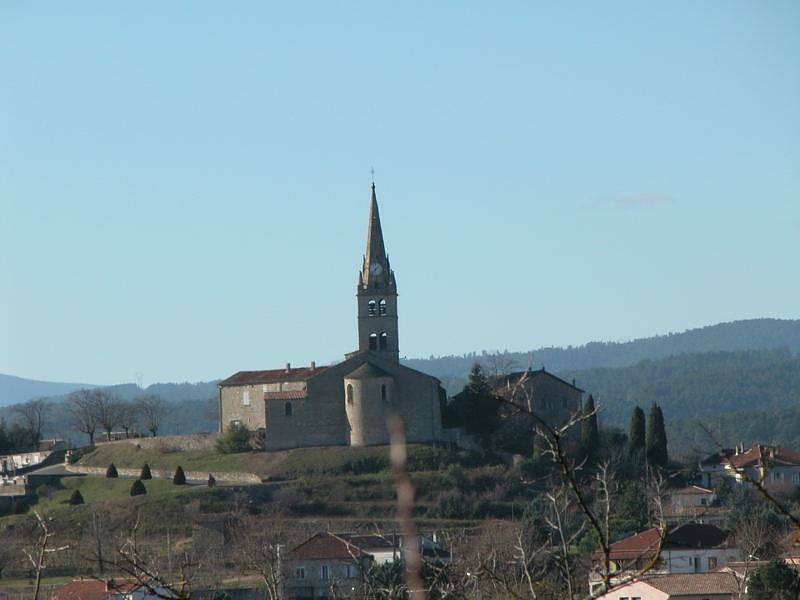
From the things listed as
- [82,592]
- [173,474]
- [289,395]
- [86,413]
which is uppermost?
[86,413]

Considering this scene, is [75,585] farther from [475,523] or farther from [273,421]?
[273,421]

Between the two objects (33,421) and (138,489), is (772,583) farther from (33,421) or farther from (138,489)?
(33,421)

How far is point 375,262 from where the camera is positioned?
7631cm

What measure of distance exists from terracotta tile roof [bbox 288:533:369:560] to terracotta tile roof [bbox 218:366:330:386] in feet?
58.4

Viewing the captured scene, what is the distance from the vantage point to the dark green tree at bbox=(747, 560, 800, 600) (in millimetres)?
35969

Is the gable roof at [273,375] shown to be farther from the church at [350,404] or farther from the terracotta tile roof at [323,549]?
the terracotta tile roof at [323,549]

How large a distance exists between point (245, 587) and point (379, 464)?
18679 millimetres

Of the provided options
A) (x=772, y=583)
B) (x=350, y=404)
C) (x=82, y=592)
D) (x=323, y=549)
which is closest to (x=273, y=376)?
(x=350, y=404)

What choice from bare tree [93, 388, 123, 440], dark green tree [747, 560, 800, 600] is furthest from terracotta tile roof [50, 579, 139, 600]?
bare tree [93, 388, 123, 440]

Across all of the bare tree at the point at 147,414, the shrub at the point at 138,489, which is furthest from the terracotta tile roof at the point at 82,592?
the bare tree at the point at 147,414

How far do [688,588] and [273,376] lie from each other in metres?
32.6

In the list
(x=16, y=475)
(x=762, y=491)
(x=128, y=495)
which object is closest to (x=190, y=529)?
(x=128, y=495)

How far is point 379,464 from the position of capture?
67125 millimetres

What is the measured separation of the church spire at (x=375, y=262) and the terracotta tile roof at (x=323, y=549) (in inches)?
895
